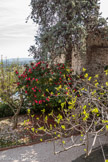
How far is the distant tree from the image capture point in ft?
25.7

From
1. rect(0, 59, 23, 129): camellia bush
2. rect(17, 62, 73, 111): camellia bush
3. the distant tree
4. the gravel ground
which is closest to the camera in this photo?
the gravel ground

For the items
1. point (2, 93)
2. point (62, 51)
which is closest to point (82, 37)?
point (62, 51)

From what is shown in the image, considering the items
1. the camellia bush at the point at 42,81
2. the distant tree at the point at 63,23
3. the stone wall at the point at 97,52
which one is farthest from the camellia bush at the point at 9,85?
the stone wall at the point at 97,52

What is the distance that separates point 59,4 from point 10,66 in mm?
3497

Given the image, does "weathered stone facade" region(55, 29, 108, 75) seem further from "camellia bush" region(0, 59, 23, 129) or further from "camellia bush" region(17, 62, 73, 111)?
"camellia bush" region(0, 59, 23, 129)

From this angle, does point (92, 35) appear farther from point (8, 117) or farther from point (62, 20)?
point (8, 117)

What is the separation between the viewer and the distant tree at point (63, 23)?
25.7 feet

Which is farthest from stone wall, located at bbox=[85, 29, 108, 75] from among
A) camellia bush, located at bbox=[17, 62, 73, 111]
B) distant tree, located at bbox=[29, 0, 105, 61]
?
camellia bush, located at bbox=[17, 62, 73, 111]

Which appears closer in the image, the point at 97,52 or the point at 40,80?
the point at 40,80

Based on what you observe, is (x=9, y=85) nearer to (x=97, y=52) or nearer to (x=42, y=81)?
(x=42, y=81)

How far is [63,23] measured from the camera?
804 centimetres

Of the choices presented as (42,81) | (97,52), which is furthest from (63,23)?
(42,81)

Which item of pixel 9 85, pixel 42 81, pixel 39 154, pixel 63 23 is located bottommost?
pixel 39 154

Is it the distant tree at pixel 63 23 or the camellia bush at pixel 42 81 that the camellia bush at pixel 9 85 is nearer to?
the camellia bush at pixel 42 81
